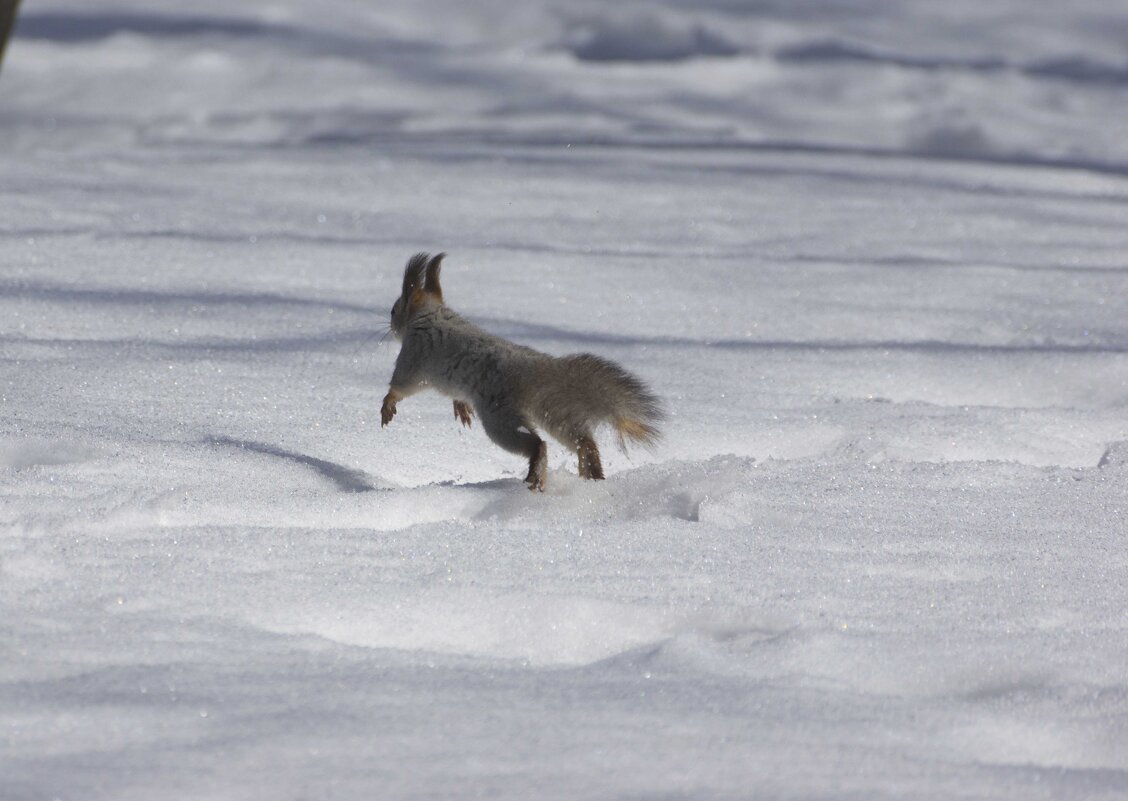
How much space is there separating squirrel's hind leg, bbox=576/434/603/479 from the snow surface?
58mm

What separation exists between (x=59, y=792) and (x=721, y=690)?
87 cm

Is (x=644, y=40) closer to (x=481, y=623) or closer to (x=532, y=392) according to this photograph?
(x=532, y=392)

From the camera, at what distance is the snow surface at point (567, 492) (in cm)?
178

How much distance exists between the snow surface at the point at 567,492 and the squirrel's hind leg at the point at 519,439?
7 centimetres

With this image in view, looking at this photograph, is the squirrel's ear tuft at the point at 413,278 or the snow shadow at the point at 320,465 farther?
the squirrel's ear tuft at the point at 413,278

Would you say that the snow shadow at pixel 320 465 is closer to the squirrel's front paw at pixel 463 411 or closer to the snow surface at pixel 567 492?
the snow surface at pixel 567 492

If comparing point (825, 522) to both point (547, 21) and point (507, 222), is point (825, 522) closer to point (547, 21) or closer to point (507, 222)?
point (507, 222)

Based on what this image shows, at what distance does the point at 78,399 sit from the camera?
3.34 metres

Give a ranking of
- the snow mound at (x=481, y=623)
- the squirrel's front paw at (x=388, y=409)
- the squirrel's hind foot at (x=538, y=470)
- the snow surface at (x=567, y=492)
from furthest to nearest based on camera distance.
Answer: the squirrel's front paw at (x=388, y=409) < the squirrel's hind foot at (x=538, y=470) < the snow mound at (x=481, y=623) < the snow surface at (x=567, y=492)

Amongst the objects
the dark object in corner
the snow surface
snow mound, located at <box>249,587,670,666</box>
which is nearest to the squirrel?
→ the snow surface

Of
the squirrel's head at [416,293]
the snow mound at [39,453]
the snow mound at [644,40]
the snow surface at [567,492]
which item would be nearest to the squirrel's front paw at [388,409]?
the snow surface at [567,492]

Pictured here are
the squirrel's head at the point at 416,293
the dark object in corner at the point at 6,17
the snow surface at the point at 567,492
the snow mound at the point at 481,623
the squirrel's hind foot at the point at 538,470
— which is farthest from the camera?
the dark object in corner at the point at 6,17

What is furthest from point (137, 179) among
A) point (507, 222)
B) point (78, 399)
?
point (78, 399)

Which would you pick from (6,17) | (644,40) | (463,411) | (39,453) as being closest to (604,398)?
(463,411)
